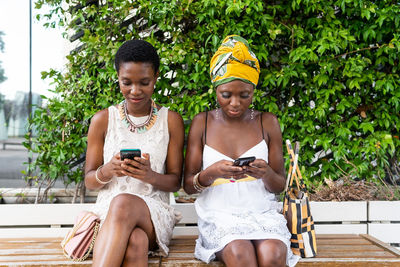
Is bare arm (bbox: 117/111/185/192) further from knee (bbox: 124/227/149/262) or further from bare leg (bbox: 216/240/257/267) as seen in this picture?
bare leg (bbox: 216/240/257/267)

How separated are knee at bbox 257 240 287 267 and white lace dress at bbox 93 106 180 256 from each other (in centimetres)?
61

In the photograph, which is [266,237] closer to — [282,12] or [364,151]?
[364,151]

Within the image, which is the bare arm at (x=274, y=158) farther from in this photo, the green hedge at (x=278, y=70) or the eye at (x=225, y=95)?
the green hedge at (x=278, y=70)

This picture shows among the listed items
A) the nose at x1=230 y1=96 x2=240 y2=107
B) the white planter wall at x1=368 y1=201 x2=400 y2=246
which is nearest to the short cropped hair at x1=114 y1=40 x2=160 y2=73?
the nose at x1=230 y1=96 x2=240 y2=107

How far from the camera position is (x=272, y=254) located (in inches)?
82.3

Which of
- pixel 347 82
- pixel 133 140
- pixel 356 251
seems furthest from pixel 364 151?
pixel 133 140

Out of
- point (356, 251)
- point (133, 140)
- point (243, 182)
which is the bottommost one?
point (356, 251)

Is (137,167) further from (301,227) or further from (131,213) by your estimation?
(301,227)

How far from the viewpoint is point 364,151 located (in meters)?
3.47

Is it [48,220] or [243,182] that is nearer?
[243,182]

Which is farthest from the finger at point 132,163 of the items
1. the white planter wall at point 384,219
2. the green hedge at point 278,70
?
the white planter wall at point 384,219

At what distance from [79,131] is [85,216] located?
133 centimetres

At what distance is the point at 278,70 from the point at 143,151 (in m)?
1.68

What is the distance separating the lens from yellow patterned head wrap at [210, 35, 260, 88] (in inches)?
96.4
